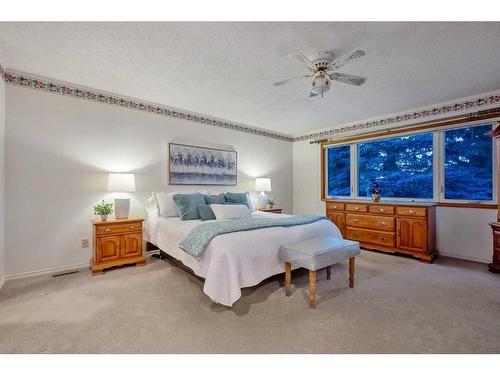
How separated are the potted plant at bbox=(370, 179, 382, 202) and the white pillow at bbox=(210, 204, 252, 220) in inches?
94.6

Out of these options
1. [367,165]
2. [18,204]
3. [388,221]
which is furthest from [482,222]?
[18,204]

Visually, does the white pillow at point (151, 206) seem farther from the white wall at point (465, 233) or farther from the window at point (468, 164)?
the window at point (468, 164)

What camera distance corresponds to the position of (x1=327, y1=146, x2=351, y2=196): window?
511 cm

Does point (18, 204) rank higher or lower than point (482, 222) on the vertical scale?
higher

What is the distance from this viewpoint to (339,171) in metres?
5.23

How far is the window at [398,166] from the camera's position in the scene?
4.07m

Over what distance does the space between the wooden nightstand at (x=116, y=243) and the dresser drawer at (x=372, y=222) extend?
3.51m

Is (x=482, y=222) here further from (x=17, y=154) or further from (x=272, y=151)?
(x=17, y=154)

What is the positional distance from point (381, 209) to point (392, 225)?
0.30m

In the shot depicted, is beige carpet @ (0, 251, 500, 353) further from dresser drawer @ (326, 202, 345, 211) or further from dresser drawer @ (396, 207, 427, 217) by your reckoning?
dresser drawer @ (326, 202, 345, 211)

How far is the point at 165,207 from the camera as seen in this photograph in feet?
11.7

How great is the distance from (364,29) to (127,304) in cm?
317

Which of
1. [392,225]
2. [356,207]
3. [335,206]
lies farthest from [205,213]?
[392,225]
